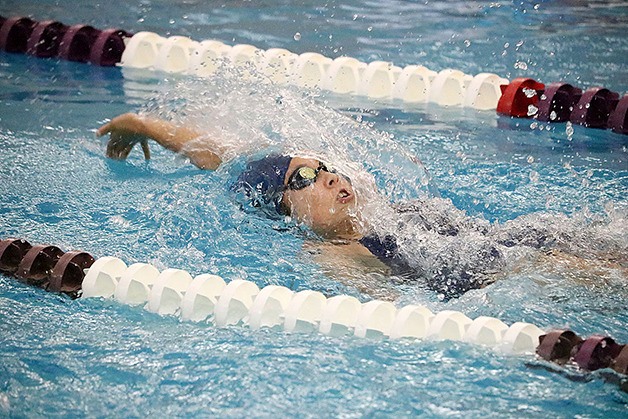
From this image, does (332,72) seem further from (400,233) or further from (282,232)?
(400,233)

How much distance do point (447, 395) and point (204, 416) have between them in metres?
0.59

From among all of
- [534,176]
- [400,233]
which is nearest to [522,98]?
[534,176]

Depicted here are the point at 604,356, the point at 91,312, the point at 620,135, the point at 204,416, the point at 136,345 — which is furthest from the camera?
the point at 620,135

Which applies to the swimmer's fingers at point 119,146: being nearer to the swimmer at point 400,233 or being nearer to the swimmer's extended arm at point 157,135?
the swimmer's extended arm at point 157,135

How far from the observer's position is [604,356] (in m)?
2.34

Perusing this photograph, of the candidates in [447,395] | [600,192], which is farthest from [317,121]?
[447,395]

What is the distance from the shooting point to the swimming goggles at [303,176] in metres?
3.20

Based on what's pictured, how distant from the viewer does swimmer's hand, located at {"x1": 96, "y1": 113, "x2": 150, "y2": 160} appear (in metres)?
3.53

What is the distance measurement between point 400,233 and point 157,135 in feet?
A: 3.34

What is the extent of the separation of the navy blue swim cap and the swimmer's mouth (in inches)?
8.6

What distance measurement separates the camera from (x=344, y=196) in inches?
125

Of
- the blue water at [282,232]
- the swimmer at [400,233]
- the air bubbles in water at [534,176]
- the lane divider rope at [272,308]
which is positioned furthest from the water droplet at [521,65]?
the lane divider rope at [272,308]

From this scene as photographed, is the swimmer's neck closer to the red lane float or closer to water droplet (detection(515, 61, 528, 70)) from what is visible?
the red lane float

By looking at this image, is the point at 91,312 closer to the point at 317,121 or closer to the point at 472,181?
the point at 317,121
